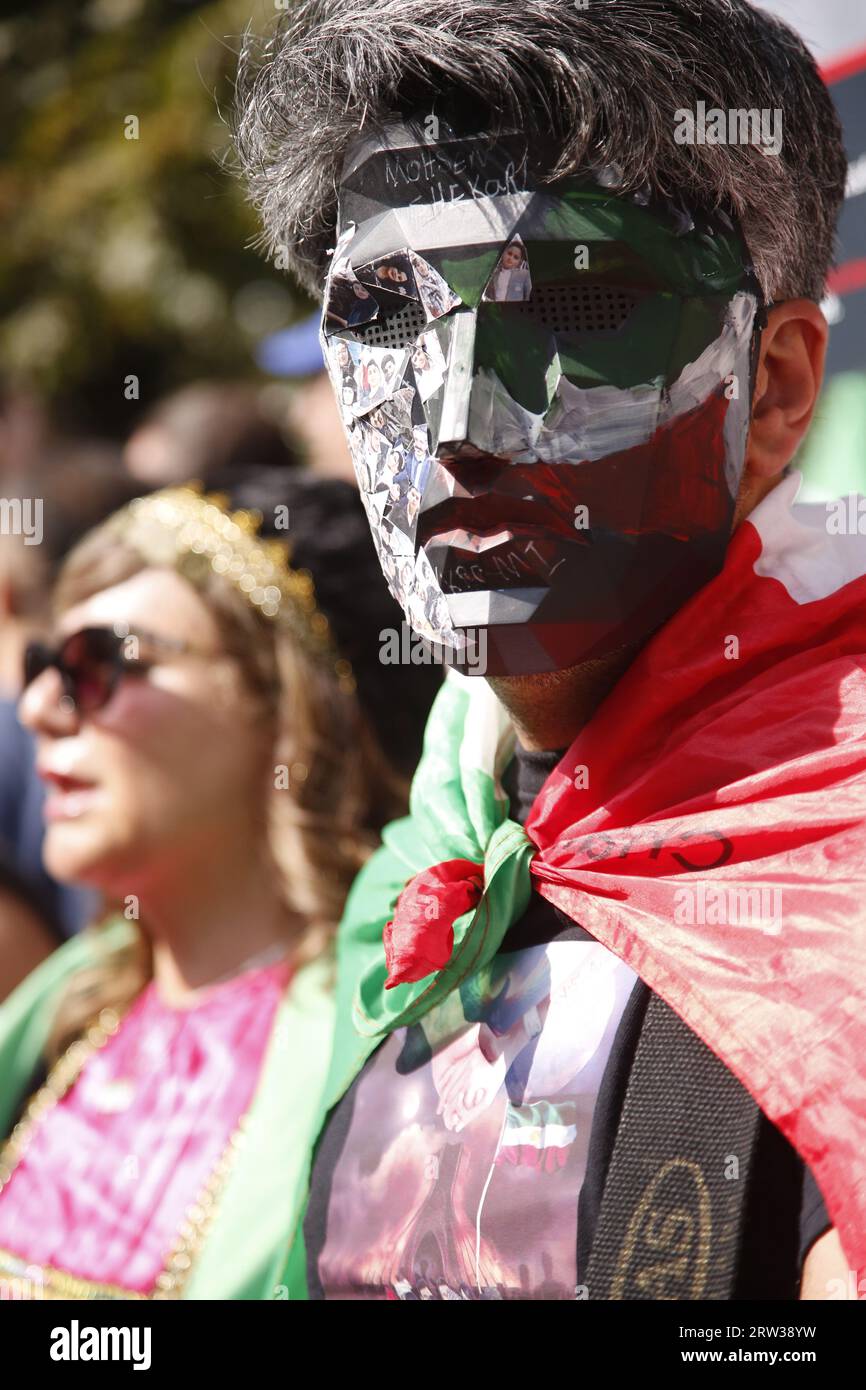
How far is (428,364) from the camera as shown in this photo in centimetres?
198

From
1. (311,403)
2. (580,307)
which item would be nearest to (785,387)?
(580,307)

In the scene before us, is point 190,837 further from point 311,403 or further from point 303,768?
point 311,403

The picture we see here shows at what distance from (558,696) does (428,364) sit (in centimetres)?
46

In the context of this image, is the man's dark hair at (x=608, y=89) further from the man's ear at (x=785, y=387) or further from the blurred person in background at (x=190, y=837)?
the blurred person in background at (x=190, y=837)

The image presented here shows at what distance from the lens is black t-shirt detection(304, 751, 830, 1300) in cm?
184

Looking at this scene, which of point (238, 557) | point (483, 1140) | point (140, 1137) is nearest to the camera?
point (483, 1140)

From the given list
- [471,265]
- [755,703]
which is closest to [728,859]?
[755,703]

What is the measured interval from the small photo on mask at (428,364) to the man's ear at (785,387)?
0.43 m

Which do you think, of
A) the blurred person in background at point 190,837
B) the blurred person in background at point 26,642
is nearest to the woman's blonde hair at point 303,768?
the blurred person in background at point 190,837

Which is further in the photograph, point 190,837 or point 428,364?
point 190,837

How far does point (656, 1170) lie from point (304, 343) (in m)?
4.36

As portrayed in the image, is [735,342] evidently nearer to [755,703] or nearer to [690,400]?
[690,400]

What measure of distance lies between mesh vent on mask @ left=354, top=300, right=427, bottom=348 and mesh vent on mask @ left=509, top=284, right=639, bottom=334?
0.49ft

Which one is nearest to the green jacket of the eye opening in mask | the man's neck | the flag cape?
the flag cape
